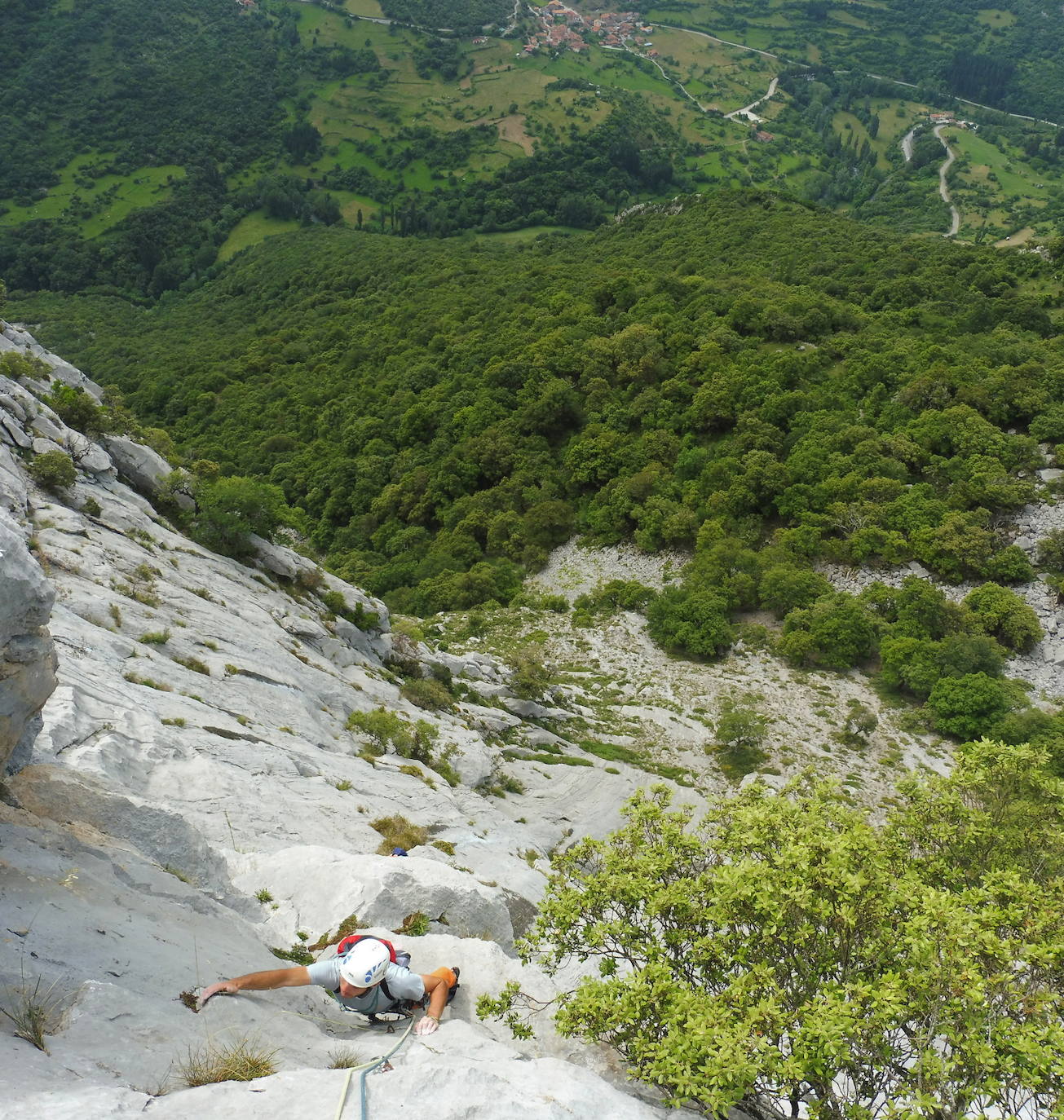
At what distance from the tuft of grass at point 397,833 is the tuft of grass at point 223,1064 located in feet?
37.0

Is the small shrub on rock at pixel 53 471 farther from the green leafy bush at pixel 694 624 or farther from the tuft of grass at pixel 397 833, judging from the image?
the green leafy bush at pixel 694 624

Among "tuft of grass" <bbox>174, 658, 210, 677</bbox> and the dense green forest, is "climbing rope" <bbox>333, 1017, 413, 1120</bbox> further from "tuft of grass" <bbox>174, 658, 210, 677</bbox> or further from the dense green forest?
the dense green forest

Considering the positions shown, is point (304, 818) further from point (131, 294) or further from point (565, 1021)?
point (131, 294)

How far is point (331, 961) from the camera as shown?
9.90 m

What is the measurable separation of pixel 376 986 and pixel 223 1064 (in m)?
2.57

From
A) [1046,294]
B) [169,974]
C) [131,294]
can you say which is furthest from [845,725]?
[131,294]

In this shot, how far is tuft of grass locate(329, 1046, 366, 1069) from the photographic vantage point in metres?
8.41

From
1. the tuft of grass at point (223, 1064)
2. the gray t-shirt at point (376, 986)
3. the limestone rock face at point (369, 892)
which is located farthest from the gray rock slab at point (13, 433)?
the tuft of grass at point (223, 1064)

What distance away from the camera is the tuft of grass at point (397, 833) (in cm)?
1971

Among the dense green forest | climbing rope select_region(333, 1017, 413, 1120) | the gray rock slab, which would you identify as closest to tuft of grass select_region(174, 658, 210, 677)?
the gray rock slab

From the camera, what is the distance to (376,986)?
9836mm

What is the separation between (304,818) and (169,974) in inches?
374

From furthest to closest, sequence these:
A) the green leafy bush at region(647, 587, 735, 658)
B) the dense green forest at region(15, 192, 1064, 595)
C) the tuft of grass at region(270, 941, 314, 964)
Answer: the dense green forest at region(15, 192, 1064, 595) → the green leafy bush at region(647, 587, 735, 658) → the tuft of grass at region(270, 941, 314, 964)

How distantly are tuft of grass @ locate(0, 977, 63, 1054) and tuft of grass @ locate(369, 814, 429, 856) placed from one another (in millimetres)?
11762
